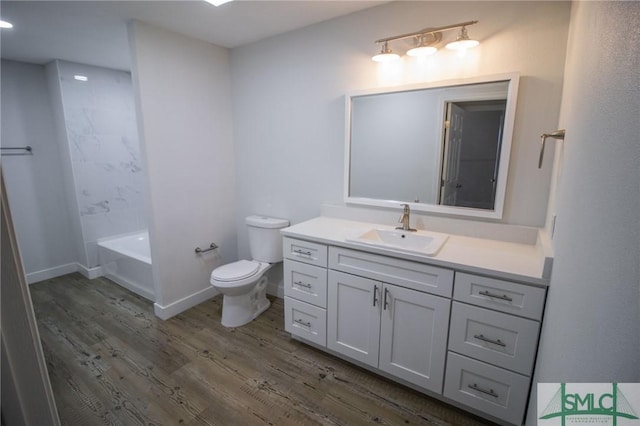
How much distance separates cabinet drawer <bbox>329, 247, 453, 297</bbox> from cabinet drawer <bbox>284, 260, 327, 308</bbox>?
0.49 ft

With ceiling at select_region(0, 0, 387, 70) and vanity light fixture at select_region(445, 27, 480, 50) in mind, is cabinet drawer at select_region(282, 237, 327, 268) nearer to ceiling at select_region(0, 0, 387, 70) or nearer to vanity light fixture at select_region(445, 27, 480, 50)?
vanity light fixture at select_region(445, 27, 480, 50)

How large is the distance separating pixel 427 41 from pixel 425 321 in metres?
1.69

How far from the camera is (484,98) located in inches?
70.7

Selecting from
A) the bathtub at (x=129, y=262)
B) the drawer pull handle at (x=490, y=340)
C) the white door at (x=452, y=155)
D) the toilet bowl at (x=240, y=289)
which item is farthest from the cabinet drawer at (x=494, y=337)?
the bathtub at (x=129, y=262)

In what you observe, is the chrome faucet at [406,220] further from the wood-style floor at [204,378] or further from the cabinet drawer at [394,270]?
the wood-style floor at [204,378]

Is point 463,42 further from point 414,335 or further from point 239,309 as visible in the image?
point 239,309

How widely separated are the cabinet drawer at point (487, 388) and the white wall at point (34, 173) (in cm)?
423

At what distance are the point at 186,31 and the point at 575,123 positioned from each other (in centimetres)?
268

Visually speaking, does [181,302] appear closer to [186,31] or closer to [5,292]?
[186,31]

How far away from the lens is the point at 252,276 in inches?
97.6

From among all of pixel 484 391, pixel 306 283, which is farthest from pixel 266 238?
pixel 484 391

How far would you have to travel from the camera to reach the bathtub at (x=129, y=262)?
2.94m

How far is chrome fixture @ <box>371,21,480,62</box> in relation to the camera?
1719 mm

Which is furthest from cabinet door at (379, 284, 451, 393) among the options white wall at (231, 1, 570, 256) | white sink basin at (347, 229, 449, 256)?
white wall at (231, 1, 570, 256)
